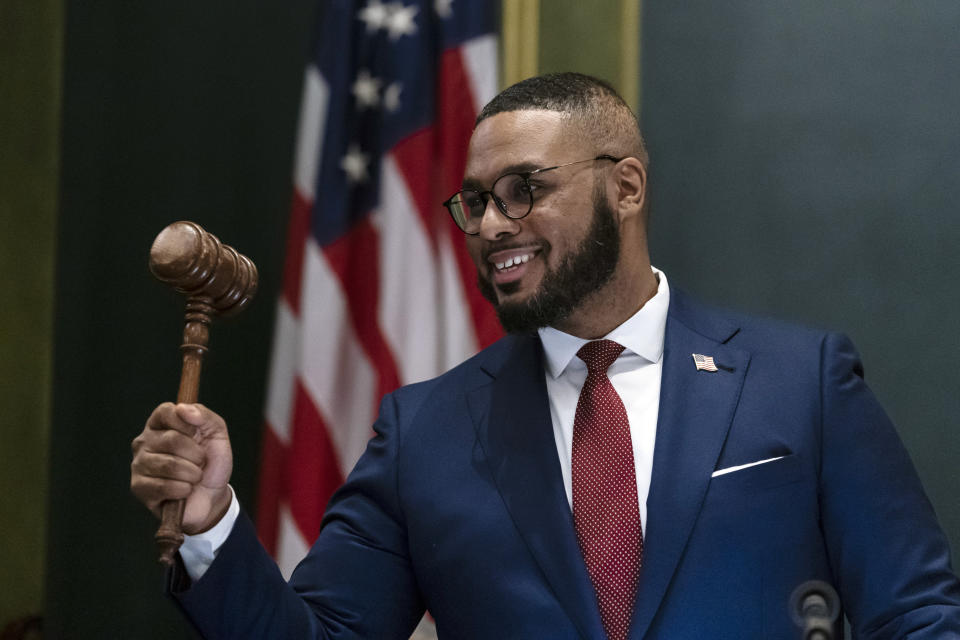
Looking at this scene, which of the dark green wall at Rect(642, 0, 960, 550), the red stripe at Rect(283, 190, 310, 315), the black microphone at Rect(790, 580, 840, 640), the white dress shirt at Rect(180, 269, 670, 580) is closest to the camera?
the black microphone at Rect(790, 580, 840, 640)

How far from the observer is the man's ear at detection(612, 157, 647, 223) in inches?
83.4

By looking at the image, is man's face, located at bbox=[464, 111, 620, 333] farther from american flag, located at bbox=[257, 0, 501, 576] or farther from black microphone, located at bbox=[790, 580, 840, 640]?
american flag, located at bbox=[257, 0, 501, 576]

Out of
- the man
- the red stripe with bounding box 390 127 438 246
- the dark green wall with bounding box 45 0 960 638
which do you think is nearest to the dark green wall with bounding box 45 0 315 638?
the dark green wall with bounding box 45 0 960 638

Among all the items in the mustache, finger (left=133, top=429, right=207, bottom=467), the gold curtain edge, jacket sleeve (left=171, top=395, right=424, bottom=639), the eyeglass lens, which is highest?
the gold curtain edge

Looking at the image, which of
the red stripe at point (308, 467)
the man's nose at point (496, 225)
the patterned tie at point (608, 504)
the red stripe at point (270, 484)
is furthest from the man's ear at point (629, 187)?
the red stripe at point (270, 484)

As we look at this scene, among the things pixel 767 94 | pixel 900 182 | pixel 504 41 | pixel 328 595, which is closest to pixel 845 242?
pixel 900 182

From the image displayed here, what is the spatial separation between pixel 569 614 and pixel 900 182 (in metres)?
1.67

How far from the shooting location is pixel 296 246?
315cm

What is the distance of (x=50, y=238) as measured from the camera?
3.29m

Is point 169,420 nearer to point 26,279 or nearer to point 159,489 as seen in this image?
point 159,489

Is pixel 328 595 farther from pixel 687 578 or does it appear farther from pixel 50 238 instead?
pixel 50 238

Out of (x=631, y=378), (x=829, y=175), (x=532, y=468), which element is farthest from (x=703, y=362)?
(x=829, y=175)

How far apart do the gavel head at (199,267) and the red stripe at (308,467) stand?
149 centimetres

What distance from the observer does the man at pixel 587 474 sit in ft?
5.63
